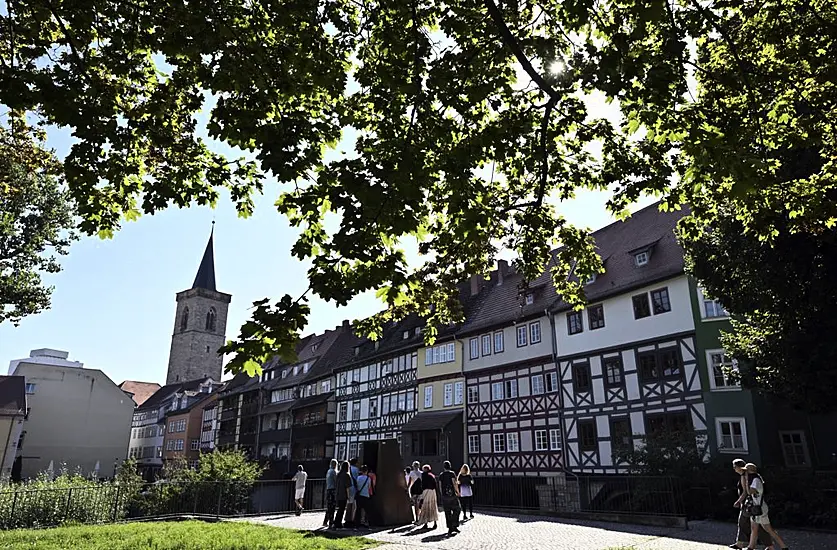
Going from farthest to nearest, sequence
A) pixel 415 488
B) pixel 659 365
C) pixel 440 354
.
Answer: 1. pixel 440 354
2. pixel 659 365
3. pixel 415 488

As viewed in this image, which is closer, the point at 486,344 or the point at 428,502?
the point at 428,502

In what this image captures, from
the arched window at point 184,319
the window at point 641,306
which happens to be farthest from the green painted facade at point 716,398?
the arched window at point 184,319

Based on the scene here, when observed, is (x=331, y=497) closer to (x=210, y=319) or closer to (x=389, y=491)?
(x=389, y=491)

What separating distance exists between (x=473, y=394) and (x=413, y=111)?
88.5 ft

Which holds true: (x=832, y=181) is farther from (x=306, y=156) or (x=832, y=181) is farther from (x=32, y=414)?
(x=32, y=414)

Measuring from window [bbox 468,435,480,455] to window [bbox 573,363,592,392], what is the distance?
6.76 m

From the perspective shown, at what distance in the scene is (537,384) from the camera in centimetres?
2966

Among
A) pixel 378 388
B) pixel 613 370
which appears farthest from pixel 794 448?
pixel 378 388

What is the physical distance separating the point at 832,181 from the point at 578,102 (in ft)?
12.3

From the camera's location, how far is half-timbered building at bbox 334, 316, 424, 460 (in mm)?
38219

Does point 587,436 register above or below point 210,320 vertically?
below

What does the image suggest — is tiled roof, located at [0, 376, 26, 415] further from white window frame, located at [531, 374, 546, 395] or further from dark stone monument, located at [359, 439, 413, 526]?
dark stone monument, located at [359, 439, 413, 526]

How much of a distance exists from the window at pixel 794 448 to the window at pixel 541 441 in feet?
32.0

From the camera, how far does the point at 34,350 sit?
2552 inches
